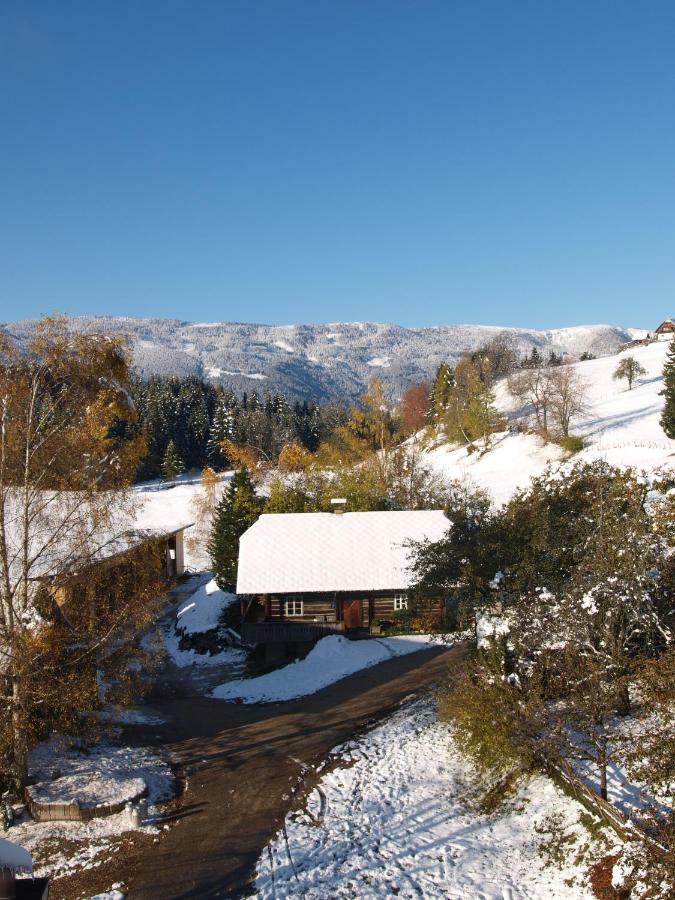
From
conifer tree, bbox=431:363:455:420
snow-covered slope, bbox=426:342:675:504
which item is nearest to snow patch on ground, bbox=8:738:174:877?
snow-covered slope, bbox=426:342:675:504

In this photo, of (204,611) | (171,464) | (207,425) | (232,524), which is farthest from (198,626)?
(207,425)

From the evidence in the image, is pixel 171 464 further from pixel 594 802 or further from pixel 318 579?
pixel 594 802

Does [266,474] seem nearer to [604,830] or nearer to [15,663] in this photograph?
[15,663]

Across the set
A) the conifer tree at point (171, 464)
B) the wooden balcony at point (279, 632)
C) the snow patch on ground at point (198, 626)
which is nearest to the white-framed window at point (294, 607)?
the wooden balcony at point (279, 632)

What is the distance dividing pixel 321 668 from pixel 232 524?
15.5m

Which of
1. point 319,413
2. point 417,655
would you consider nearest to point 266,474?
point 417,655

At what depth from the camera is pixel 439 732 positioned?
2022cm

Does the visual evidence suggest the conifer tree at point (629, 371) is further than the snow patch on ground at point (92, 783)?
Yes

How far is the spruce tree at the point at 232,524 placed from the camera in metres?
40.3

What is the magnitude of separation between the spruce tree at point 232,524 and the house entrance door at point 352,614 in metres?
9.89

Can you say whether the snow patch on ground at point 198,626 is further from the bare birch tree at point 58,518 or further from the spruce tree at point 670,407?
the spruce tree at point 670,407

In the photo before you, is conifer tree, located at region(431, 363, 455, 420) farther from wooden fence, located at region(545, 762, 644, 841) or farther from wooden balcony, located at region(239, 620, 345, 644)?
wooden fence, located at region(545, 762, 644, 841)

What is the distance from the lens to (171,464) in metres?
93.2

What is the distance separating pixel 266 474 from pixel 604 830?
134ft
